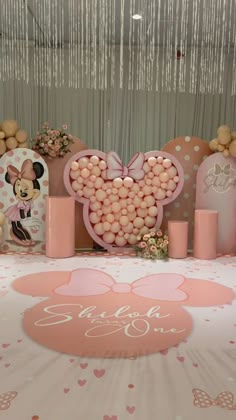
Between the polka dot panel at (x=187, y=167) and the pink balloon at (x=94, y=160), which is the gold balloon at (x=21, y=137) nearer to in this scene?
the pink balloon at (x=94, y=160)

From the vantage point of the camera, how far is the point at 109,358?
121 cm

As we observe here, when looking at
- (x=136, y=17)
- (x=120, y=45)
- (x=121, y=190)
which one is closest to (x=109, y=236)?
(x=121, y=190)

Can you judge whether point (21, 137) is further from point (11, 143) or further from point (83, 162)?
point (83, 162)

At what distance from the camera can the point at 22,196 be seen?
2.49m

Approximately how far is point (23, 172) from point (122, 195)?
24.1 inches

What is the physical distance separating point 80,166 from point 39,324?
126 centimetres

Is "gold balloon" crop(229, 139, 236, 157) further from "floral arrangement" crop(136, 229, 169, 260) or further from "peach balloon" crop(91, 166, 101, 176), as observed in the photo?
"peach balloon" crop(91, 166, 101, 176)

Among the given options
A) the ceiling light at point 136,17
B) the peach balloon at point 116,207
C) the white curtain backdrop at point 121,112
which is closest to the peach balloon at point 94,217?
the peach balloon at point 116,207

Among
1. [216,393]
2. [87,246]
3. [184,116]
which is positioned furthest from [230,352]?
[184,116]

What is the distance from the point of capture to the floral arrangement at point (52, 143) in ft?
8.13

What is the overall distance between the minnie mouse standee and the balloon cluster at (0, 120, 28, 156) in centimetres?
→ 5

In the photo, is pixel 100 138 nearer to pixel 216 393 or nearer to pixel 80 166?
pixel 80 166

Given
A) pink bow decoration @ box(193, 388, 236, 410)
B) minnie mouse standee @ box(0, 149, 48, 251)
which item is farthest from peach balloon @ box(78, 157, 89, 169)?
pink bow decoration @ box(193, 388, 236, 410)

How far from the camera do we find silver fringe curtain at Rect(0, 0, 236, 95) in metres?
3.71
